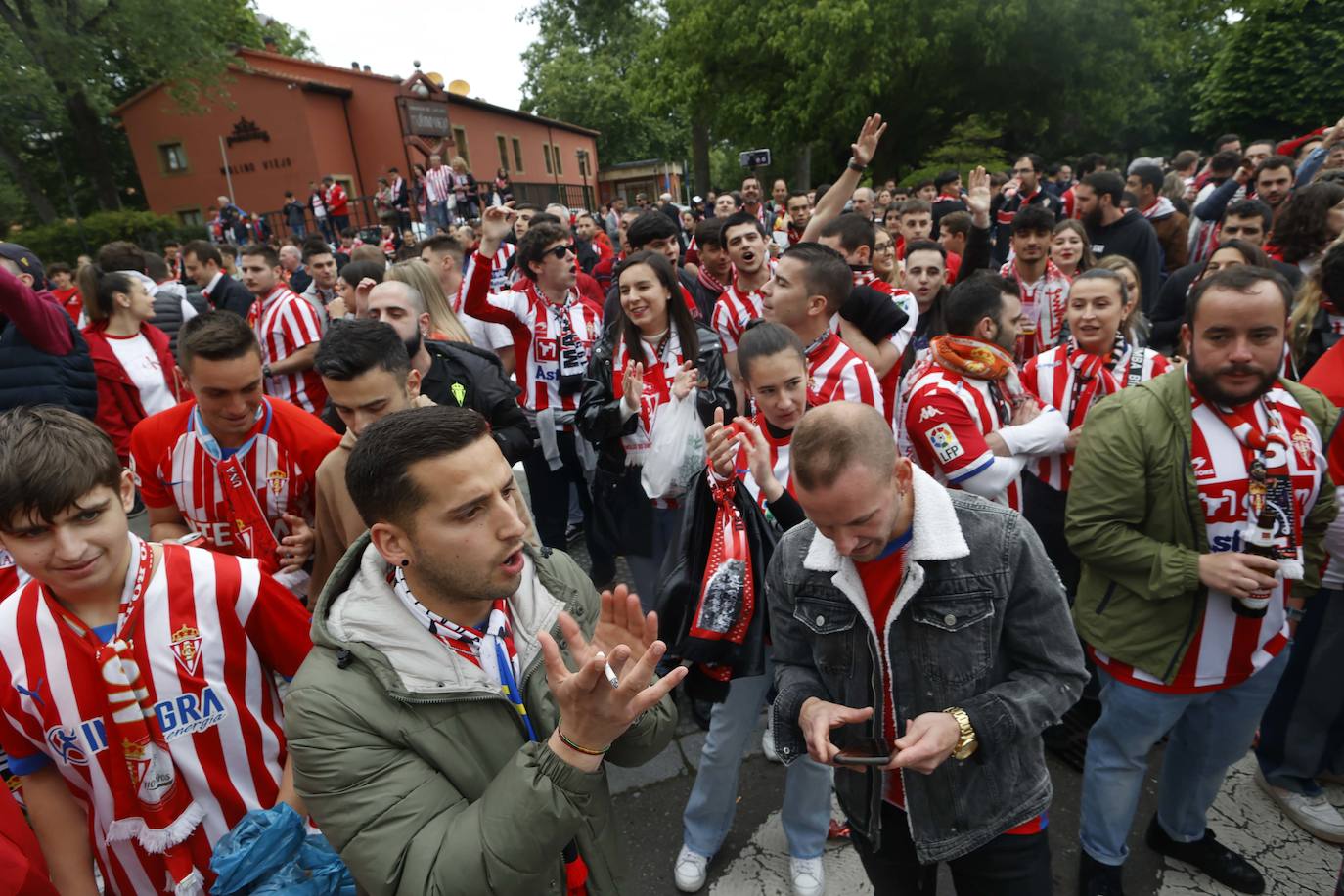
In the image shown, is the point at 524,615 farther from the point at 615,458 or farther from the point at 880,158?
the point at 880,158

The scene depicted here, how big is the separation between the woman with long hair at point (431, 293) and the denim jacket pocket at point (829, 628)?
126 inches

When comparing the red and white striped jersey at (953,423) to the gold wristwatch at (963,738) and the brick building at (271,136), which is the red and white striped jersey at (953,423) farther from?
the brick building at (271,136)

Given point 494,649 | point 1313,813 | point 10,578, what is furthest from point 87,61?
point 1313,813

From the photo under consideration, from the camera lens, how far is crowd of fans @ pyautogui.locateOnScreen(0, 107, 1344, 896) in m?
1.66

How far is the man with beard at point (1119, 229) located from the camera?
6.25m

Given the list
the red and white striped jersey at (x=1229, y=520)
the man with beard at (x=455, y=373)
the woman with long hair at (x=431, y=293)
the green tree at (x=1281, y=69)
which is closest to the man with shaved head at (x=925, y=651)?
the red and white striped jersey at (x=1229, y=520)

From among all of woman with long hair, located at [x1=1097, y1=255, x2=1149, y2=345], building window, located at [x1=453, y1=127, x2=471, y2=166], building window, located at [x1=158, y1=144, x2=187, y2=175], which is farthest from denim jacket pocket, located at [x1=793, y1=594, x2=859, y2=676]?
building window, located at [x1=453, y1=127, x2=471, y2=166]

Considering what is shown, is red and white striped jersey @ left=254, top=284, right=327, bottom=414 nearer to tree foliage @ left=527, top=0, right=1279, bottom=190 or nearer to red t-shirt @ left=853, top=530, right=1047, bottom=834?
red t-shirt @ left=853, top=530, right=1047, bottom=834

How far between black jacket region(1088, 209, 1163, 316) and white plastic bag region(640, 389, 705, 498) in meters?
4.79

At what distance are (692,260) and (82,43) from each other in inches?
1128

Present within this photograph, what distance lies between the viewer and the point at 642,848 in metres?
3.15

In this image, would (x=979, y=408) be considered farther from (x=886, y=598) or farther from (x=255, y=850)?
(x=255, y=850)

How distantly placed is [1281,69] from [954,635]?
106ft

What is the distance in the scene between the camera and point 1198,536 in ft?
7.97
